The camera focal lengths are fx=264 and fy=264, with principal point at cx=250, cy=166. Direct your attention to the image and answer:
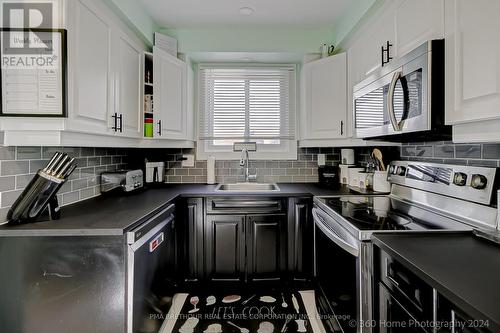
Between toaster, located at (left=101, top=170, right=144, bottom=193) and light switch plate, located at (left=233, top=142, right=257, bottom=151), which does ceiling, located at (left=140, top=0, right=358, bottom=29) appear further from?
toaster, located at (left=101, top=170, right=144, bottom=193)

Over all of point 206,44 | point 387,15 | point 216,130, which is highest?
point 206,44

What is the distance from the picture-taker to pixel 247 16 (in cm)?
226

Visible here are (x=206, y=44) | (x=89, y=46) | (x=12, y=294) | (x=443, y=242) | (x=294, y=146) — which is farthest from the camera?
(x=294, y=146)

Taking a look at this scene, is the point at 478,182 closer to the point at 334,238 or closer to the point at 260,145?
the point at 334,238

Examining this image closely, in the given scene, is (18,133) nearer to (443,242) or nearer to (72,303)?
→ (72,303)

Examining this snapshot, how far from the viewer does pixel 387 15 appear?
1.62m

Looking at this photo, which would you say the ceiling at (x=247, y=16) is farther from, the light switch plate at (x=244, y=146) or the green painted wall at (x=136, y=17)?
the light switch plate at (x=244, y=146)

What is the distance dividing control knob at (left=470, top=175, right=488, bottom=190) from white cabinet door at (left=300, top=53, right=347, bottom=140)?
1058 mm

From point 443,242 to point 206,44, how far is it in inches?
92.4

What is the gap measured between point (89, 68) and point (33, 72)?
0.87 ft

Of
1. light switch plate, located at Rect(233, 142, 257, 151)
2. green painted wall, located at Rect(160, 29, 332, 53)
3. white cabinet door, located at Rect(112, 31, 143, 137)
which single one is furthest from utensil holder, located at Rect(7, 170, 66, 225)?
green painted wall, located at Rect(160, 29, 332, 53)

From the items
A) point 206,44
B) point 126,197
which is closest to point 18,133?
point 126,197

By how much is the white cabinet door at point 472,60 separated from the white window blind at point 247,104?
1785 mm

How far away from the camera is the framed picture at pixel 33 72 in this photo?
3.92 feet
